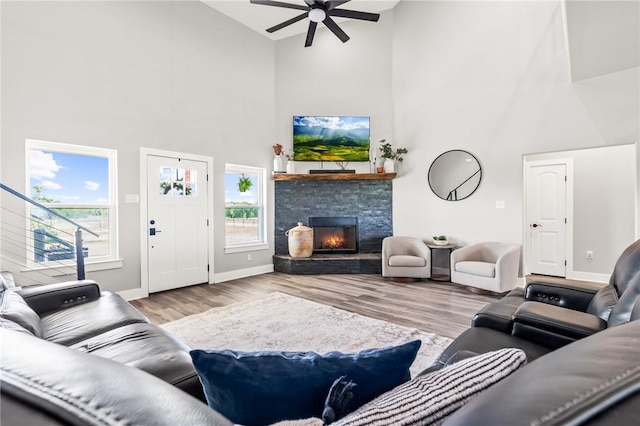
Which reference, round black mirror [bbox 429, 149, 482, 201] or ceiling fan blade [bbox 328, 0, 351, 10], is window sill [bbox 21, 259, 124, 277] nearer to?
ceiling fan blade [bbox 328, 0, 351, 10]

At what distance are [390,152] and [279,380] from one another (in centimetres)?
530

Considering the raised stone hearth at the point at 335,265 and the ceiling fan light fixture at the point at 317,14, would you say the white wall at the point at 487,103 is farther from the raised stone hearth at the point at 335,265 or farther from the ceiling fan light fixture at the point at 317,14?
the ceiling fan light fixture at the point at 317,14

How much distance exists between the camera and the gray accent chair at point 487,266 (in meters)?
3.97

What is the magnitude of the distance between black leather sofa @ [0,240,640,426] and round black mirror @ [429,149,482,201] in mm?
4879

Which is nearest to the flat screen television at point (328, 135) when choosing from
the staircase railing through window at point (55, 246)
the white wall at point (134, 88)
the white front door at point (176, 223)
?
the white wall at point (134, 88)

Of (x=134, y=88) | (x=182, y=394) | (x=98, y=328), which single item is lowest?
(x=98, y=328)

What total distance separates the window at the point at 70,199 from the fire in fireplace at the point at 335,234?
10.5ft

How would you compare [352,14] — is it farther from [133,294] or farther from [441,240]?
[133,294]

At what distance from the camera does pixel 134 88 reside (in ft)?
13.1

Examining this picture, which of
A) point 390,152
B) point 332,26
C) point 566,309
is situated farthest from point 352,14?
point 566,309

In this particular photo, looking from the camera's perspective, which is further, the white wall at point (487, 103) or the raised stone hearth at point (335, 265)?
the raised stone hearth at point (335, 265)

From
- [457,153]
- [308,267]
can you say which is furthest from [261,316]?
[457,153]

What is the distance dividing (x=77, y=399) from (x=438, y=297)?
4.12 metres

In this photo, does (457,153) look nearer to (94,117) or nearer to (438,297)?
(438,297)
